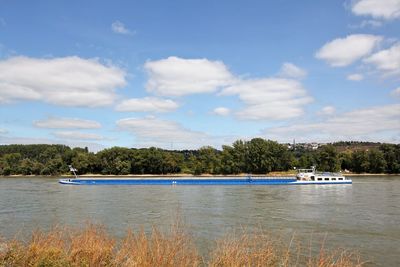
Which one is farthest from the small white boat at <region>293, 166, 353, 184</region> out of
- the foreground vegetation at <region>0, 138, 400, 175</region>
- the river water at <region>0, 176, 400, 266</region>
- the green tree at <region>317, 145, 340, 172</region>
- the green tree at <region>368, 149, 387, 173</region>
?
the green tree at <region>368, 149, 387, 173</region>

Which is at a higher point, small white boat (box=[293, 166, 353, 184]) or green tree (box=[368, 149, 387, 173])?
green tree (box=[368, 149, 387, 173])

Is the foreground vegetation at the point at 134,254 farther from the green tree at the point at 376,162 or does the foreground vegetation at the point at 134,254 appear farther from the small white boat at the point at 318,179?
the green tree at the point at 376,162

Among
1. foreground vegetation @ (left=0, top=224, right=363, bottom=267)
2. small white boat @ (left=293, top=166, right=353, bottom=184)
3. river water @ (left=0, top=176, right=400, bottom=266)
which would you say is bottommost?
river water @ (left=0, top=176, right=400, bottom=266)

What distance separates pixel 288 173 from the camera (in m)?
142

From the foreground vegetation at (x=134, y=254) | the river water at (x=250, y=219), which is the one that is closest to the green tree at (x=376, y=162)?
the river water at (x=250, y=219)

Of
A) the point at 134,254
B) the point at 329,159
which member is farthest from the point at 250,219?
the point at 329,159

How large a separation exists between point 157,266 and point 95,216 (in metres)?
27.7

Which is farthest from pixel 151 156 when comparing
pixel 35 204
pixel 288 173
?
pixel 35 204

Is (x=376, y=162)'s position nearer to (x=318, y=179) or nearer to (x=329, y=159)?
(x=329, y=159)

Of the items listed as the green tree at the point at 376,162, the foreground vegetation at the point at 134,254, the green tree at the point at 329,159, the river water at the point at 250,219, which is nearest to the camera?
the foreground vegetation at the point at 134,254

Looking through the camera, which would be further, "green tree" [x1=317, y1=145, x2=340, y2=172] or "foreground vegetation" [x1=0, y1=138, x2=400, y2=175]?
"foreground vegetation" [x1=0, y1=138, x2=400, y2=175]

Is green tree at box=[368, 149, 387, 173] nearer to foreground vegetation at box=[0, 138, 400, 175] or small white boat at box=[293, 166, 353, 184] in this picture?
foreground vegetation at box=[0, 138, 400, 175]

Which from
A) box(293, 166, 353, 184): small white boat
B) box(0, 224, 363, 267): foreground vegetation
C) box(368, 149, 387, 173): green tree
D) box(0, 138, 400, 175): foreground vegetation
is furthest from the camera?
box(0, 138, 400, 175): foreground vegetation

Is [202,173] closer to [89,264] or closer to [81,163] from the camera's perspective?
[81,163]
